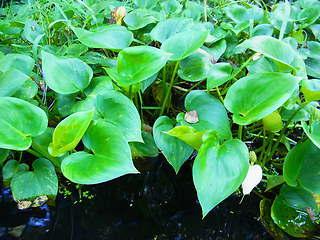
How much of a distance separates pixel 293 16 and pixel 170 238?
156 centimetres

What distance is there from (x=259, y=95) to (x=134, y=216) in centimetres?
60

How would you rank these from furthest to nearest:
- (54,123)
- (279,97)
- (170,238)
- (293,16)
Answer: (293,16) < (54,123) < (170,238) < (279,97)

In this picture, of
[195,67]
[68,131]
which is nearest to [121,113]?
[68,131]

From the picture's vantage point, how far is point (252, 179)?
2.41ft

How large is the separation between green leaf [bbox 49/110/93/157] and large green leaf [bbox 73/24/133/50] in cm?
34

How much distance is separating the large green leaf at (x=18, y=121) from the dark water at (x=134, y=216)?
1.04 feet

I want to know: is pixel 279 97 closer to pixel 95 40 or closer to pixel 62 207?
pixel 95 40

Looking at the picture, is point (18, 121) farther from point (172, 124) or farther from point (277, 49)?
point (277, 49)

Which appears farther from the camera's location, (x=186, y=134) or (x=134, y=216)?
(x=134, y=216)

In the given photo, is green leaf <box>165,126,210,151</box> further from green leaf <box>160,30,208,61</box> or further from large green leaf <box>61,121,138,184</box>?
green leaf <box>160,30,208,61</box>

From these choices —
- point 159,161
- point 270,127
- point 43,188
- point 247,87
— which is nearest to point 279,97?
point 247,87

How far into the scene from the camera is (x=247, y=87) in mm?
754

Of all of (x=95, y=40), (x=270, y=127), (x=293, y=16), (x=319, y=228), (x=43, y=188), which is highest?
(x=95, y=40)

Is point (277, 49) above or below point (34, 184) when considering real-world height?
above
